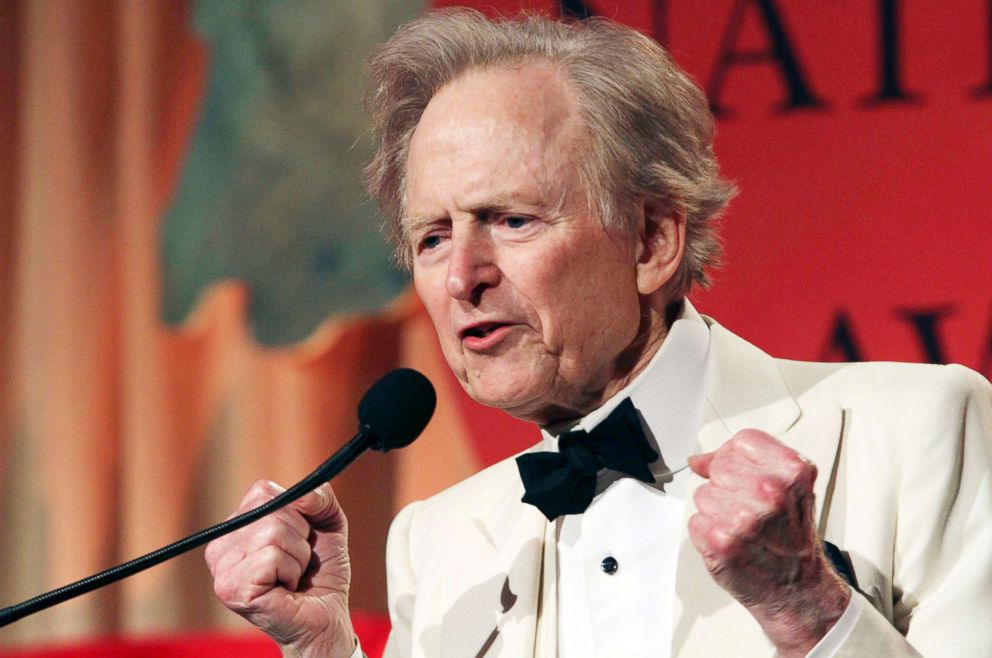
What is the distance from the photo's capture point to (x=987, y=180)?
2654mm

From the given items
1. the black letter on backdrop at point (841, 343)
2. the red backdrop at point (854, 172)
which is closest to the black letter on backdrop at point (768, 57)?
the red backdrop at point (854, 172)

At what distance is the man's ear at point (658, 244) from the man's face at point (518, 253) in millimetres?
28

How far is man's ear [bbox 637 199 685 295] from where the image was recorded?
182 centimetres

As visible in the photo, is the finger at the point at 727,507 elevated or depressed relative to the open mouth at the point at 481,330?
depressed

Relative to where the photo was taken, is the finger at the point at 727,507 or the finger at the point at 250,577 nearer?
the finger at the point at 727,507

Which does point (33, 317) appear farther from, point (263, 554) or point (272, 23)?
point (263, 554)

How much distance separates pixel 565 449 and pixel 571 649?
0.85 feet

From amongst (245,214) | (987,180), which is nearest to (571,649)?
(987,180)

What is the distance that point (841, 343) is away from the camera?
108 inches

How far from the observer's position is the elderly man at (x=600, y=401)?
1592 mm

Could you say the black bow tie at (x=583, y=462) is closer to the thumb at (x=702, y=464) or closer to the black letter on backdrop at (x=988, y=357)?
A: the thumb at (x=702, y=464)

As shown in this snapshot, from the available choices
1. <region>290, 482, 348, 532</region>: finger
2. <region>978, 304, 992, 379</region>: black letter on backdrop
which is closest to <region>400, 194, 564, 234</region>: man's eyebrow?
<region>290, 482, 348, 532</region>: finger

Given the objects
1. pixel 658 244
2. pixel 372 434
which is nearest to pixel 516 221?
pixel 658 244

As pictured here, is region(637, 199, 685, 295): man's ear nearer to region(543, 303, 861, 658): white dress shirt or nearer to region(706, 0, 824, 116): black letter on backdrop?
region(543, 303, 861, 658): white dress shirt
